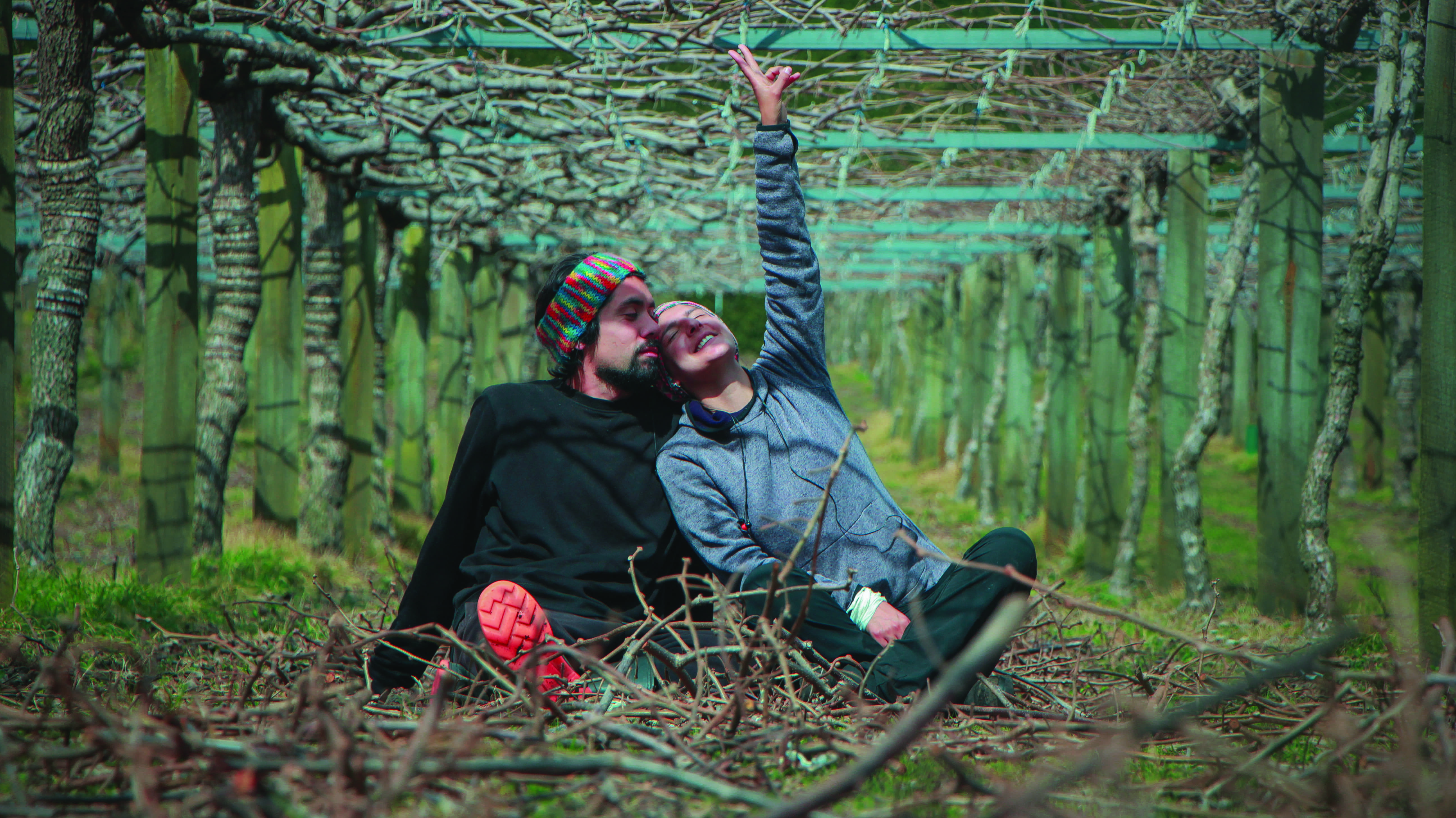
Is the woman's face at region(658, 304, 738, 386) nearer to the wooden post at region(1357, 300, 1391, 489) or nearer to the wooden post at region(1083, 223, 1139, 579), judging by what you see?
Result: the wooden post at region(1083, 223, 1139, 579)

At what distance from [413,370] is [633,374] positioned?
25.0 feet

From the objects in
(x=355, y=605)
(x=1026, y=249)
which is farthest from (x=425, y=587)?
(x=1026, y=249)

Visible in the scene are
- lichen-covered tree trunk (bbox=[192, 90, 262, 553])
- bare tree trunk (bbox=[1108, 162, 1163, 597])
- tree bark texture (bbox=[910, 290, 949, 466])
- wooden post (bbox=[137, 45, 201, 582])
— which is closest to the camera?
wooden post (bbox=[137, 45, 201, 582])

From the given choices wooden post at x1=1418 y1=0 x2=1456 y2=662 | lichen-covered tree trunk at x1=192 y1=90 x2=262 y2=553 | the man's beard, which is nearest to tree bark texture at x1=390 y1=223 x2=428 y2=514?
lichen-covered tree trunk at x1=192 y1=90 x2=262 y2=553

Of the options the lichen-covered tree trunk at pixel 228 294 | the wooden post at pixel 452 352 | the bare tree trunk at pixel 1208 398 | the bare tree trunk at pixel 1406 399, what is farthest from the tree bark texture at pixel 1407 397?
the lichen-covered tree trunk at pixel 228 294

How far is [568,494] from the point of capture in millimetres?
3291

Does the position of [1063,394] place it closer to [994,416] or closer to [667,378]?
[994,416]

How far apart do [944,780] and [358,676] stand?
74.9 inches

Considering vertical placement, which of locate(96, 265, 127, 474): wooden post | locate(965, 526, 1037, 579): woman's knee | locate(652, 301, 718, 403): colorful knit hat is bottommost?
locate(96, 265, 127, 474): wooden post

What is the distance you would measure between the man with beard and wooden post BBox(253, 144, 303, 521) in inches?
162

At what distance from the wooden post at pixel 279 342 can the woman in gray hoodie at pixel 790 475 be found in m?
4.50

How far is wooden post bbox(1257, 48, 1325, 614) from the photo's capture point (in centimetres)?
560

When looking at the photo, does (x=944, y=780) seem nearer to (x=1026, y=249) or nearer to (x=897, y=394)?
(x=1026, y=249)

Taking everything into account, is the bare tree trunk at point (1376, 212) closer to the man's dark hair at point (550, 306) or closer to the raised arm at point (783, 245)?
the raised arm at point (783, 245)
